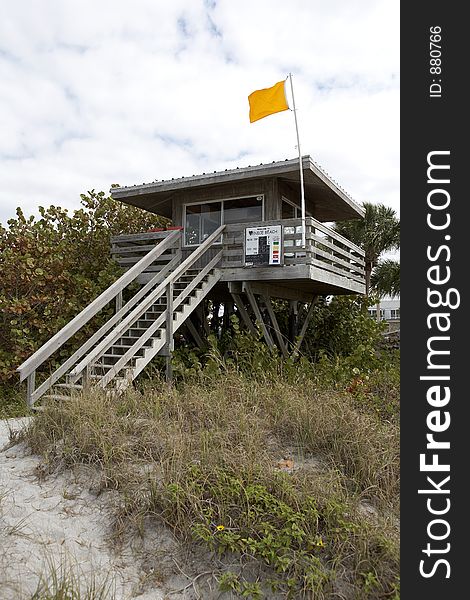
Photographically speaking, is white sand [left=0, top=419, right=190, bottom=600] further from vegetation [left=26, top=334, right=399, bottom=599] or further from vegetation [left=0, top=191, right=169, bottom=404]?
vegetation [left=0, top=191, right=169, bottom=404]

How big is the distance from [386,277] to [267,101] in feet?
57.2

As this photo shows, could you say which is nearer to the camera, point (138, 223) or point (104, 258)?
point (104, 258)

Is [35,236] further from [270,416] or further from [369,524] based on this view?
[369,524]

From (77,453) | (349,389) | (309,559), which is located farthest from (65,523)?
(349,389)

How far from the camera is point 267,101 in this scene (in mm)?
11883

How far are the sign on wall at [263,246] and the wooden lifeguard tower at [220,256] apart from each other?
2 cm

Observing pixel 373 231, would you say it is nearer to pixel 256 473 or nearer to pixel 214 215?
pixel 214 215

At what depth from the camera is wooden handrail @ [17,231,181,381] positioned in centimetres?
740

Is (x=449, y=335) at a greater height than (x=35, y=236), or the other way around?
(x=35, y=236)

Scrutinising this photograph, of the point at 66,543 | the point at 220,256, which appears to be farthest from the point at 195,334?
the point at 66,543

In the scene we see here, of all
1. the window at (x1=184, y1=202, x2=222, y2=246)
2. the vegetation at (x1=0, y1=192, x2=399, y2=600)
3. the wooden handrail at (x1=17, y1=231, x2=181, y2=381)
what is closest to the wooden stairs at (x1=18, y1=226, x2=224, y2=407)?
the wooden handrail at (x1=17, y1=231, x2=181, y2=381)

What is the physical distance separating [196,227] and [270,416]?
822 cm

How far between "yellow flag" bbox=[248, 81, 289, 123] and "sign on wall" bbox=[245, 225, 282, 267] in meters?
2.68

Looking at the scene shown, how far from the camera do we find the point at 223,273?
1176cm
